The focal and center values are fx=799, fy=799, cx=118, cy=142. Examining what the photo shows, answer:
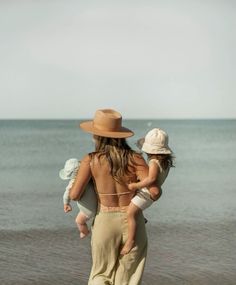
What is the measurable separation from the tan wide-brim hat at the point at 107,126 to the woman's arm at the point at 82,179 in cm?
16

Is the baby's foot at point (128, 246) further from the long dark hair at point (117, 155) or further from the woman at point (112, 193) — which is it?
the long dark hair at point (117, 155)

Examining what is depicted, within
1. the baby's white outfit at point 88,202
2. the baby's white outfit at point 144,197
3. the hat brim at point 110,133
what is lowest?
the baby's white outfit at point 88,202

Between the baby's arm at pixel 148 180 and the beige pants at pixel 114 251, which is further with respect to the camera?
the beige pants at pixel 114 251

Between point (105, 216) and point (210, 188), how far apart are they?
10282 millimetres

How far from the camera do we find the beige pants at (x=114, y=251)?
4.51 metres

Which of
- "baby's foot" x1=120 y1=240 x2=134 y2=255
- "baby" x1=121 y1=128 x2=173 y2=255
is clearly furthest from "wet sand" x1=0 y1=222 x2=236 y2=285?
"baby" x1=121 y1=128 x2=173 y2=255

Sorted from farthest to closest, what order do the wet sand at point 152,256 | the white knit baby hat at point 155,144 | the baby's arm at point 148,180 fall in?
1. the wet sand at point 152,256
2. the white knit baby hat at point 155,144
3. the baby's arm at point 148,180

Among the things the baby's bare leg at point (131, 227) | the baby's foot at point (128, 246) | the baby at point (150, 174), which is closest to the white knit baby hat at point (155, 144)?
the baby at point (150, 174)

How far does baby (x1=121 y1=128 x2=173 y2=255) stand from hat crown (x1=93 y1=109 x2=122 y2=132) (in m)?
0.19

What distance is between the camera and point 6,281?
269 inches

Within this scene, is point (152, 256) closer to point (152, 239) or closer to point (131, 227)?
point (152, 239)

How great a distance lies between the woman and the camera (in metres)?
4.43

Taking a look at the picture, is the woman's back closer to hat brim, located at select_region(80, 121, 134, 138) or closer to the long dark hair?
the long dark hair

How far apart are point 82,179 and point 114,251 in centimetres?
46
